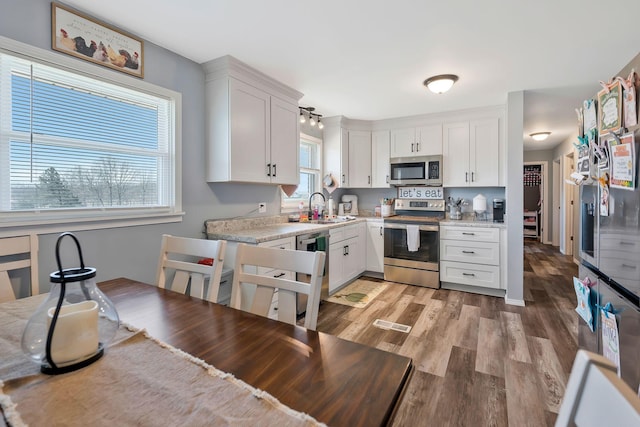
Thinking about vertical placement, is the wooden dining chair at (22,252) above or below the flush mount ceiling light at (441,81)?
below

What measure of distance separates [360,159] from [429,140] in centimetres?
100

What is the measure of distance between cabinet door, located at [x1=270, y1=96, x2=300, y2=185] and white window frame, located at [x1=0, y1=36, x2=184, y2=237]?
2.92ft

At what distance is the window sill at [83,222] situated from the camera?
1.66 m

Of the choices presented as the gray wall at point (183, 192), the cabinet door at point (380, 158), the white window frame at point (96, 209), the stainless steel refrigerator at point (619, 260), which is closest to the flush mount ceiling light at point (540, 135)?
the cabinet door at point (380, 158)

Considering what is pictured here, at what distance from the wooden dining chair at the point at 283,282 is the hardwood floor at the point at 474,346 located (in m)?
0.90

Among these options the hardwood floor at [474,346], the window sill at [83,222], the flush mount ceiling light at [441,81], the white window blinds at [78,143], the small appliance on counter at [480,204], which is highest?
the flush mount ceiling light at [441,81]

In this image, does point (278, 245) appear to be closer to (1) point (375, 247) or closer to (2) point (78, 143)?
(2) point (78, 143)

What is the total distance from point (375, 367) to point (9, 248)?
1.84 metres

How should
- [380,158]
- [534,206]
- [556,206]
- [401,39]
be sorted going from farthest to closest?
[534,206] → [556,206] → [380,158] → [401,39]

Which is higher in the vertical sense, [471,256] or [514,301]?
[471,256]

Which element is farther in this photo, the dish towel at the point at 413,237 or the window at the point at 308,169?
the window at the point at 308,169

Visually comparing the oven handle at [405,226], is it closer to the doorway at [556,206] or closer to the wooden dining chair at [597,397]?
the wooden dining chair at [597,397]

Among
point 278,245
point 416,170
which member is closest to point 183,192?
point 278,245

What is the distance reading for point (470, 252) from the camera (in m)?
3.73
